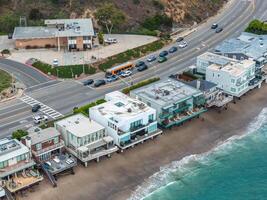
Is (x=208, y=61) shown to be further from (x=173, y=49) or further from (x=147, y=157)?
(x=147, y=157)

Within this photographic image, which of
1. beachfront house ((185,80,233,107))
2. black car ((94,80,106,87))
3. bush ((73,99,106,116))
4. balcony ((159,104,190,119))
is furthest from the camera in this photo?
black car ((94,80,106,87))

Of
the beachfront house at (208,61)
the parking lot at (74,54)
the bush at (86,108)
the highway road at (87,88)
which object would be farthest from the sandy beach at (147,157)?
the parking lot at (74,54)

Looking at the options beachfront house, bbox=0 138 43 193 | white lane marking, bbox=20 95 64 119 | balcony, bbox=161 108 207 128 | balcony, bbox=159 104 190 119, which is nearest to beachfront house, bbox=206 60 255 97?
balcony, bbox=161 108 207 128

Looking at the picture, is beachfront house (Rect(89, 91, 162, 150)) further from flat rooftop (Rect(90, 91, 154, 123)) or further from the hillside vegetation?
the hillside vegetation

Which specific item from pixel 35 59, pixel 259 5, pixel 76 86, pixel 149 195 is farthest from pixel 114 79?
pixel 259 5

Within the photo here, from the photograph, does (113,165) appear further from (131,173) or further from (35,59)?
(35,59)

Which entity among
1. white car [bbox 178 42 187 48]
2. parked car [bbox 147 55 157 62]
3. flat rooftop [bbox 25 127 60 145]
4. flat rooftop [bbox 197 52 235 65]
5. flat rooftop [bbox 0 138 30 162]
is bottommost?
flat rooftop [bbox 0 138 30 162]
